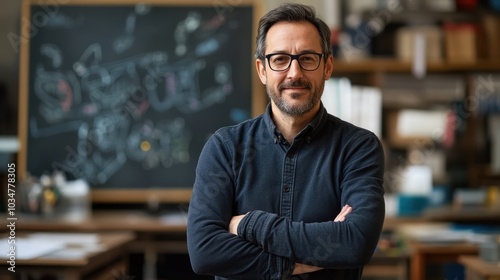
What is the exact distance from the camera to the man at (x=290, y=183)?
61.2 inches

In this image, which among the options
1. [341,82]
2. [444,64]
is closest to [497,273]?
[341,82]

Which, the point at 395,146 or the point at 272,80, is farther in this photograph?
the point at 395,146

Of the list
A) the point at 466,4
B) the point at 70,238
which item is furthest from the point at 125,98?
the point at 466,4

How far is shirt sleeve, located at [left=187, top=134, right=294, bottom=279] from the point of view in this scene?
5.11ft

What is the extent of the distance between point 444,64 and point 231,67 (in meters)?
1.42

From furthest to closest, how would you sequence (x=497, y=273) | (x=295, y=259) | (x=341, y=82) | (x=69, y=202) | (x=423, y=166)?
(x=423, y=166) < (x=341, y=82) < (x=69, y=202) < (x=497, y=273) < (x=295, y=259)

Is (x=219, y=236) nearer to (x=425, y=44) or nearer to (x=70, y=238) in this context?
(x=70, y=238)

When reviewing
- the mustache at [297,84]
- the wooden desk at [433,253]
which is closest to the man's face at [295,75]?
the mustache at [297,84]

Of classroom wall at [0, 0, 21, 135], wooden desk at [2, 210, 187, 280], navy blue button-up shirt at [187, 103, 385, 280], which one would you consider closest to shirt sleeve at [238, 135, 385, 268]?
navy blue button-up shirt at [187, 103, 385, 280]

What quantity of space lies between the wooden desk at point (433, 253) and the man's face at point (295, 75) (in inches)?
78.2

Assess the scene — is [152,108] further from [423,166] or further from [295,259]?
[295,259]

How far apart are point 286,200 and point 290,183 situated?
40mm

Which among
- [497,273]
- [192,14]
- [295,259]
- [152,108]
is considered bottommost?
[497,273]

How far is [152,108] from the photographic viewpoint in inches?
161
